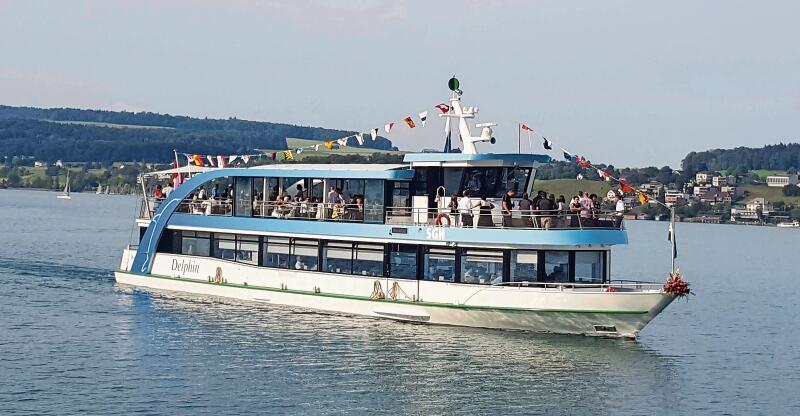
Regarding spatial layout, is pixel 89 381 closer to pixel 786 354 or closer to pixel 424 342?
pixel 424 342

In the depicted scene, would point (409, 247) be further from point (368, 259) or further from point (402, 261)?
point (368, 259)

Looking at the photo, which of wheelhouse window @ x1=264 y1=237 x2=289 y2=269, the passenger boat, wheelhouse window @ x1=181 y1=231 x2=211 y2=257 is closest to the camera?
the passenger boat

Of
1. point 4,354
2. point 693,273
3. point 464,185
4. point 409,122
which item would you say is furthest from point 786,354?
A: point 693,273

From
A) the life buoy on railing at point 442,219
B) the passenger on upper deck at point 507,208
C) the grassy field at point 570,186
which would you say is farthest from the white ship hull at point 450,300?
the grassy field at point 570,186

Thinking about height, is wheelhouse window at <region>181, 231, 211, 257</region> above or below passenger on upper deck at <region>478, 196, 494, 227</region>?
below

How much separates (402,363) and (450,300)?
16.0 feet

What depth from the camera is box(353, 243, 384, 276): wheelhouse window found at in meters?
37.2

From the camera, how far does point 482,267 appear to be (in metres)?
35.2

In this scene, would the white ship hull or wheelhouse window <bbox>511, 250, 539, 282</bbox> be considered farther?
Answer: wheelhouse window <bbox>511, 250, 539, 282</bbox>

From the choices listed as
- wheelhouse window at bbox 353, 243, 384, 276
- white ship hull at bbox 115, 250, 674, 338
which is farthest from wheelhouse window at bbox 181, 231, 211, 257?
wheelhouse window at bbox 353, 243, 384, 276

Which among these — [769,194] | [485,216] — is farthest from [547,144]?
[769,194]

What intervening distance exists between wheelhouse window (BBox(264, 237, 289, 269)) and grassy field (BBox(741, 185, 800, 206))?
13570cm

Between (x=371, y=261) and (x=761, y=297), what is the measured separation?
2731 cm

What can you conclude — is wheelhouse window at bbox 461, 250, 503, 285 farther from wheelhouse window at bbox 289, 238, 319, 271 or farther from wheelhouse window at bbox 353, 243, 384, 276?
wheelhouse window at bbox 289, 238, 319, 271
